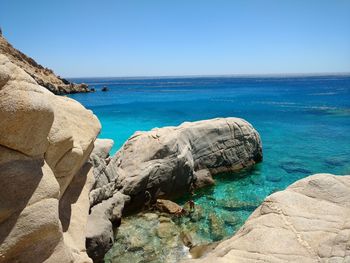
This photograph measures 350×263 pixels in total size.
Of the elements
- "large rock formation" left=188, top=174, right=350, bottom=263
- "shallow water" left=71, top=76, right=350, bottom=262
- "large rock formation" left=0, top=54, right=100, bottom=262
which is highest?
"large rock formation" left=0, top=54, right=100, bottom=262

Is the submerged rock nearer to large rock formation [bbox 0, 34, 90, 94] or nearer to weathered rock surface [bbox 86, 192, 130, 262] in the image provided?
weathered rock surface [bbox 86, 192, 130, 262]

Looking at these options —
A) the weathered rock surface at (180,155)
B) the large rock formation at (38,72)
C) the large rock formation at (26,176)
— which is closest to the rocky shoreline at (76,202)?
the large rock formation at (26,176)

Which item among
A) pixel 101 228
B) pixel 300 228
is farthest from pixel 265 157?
pixel 300 228

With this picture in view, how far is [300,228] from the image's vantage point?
7.89 metres

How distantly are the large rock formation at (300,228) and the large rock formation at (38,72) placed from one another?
6818cm

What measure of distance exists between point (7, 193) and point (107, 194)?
804 centimetres

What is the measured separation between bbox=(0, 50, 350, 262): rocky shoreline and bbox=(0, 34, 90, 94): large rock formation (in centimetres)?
6434

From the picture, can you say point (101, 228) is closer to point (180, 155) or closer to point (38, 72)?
point (180, 155)

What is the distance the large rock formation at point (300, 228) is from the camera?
721 centimetres

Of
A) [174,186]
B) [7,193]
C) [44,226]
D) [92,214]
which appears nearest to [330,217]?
[44,226]

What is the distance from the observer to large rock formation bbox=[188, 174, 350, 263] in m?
7.21

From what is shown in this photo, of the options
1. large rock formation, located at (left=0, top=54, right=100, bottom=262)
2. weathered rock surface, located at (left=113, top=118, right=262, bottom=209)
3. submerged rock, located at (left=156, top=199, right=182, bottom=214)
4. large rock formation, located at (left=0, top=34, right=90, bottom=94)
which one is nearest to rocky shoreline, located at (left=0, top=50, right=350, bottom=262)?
large rock formation, located at (left=0, top=54, right=100, bottom=262)

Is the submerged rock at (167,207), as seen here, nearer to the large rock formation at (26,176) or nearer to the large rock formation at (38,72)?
the large rock formation at (26,176)

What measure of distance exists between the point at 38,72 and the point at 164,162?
7544 centimetres
